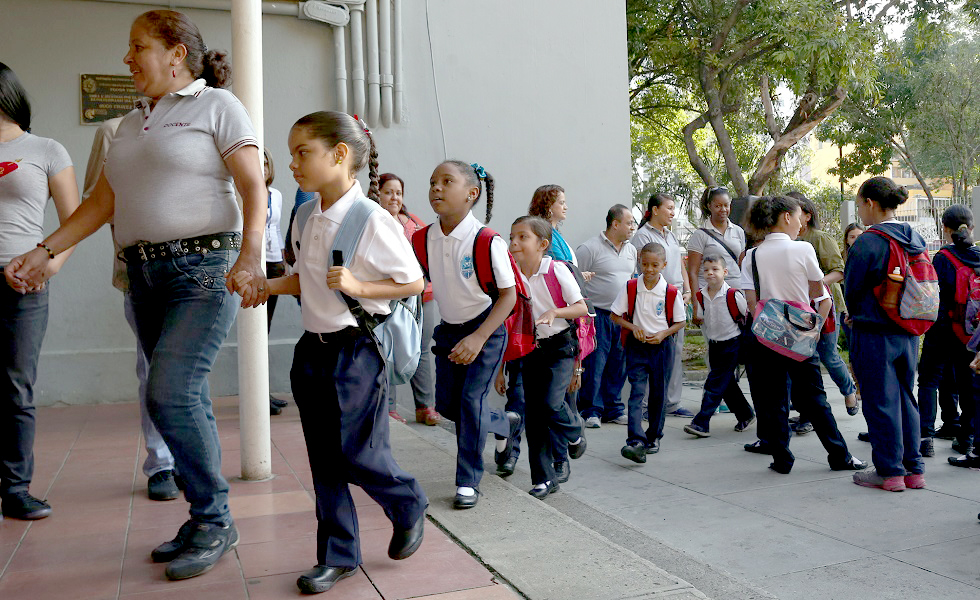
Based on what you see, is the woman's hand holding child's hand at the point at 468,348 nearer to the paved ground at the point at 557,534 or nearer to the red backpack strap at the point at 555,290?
the paved ground at the point at 557,534

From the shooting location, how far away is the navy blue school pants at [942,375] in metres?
6.38

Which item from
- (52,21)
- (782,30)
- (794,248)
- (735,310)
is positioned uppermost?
(782,30)

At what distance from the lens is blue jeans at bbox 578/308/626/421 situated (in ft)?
26.2

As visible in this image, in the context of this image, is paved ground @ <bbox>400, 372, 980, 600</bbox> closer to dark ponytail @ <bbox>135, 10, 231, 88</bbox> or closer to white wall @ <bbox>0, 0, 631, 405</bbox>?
dark ponytail @ <bbox>135, 10, 231, 88</bbox>

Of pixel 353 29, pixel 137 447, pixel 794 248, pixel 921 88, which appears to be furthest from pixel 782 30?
pixel 921 88

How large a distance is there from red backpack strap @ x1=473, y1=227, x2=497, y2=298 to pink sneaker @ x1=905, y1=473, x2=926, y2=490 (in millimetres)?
2830

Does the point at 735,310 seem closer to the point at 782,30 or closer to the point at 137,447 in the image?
the point at 137,447

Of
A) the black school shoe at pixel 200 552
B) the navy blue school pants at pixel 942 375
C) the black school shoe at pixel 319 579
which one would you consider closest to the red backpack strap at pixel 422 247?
the black school shoe at pixel 200 552

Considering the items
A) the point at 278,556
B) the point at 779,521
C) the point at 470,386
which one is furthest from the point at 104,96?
the point at 779,521

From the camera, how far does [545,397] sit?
521 cm

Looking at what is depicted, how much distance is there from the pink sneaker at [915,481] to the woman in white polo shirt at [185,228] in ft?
13.2

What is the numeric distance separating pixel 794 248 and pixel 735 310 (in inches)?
49.3

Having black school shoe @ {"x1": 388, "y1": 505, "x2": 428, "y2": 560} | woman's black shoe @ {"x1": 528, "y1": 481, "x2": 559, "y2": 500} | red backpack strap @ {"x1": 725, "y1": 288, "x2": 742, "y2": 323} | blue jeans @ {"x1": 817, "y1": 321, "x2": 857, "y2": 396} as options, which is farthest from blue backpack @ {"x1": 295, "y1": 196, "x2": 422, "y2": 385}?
blue jeans @ {"x1": 817, "y1": 321, "x2": 857, "y2": 396}

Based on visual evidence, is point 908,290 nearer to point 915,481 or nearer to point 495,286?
point 915,481
